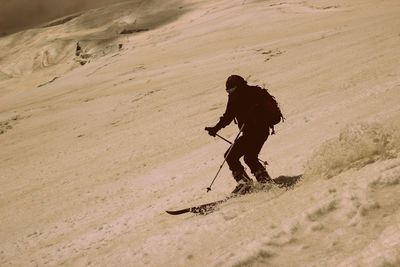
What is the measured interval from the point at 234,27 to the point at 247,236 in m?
32.3

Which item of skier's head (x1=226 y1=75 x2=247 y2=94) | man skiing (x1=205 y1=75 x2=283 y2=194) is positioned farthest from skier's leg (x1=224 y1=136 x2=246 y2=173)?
skier's head (x1=226 y1=75 x2=247 y2=94)

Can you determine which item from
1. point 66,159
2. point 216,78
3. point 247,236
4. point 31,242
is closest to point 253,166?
point 247,236

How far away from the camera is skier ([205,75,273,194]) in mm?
6766

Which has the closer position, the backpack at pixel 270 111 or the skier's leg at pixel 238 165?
the backpack at pixel 270 111

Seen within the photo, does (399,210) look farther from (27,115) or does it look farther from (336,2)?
(336,2)

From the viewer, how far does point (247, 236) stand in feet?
16.5

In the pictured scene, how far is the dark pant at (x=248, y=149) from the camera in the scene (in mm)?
6887

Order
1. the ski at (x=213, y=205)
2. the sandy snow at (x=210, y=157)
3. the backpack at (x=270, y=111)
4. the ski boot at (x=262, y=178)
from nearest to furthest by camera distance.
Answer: the sandy snow at (x=210, y=157) → the backpack at (x=270, y=111) → the ski at (x=213, y=205) → the ski boot at (x=262, y=178)

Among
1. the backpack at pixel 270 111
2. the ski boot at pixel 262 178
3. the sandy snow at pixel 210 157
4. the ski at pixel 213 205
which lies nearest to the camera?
the sandy snow at pixel 210 157

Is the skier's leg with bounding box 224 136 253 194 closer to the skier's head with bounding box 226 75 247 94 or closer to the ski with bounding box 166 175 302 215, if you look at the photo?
the ski with bounding box 166 175 302 215

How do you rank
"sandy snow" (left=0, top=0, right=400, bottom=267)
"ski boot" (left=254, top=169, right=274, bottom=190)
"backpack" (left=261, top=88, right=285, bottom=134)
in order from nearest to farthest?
"sandy snow" (left=0, top=0, right=400, bottom=267) < "backpack" (left=261, top=88, right=285, bottom=134) < "ski boot" (left=254, top=169, right=274, bottom=190)

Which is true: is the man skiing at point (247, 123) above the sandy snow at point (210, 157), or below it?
above

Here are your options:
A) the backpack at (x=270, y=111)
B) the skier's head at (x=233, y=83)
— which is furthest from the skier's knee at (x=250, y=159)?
the skier's head at (x=233, y=83)

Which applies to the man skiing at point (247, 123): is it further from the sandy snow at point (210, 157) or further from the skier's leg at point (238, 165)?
the sandy snow at point (210, 157)
